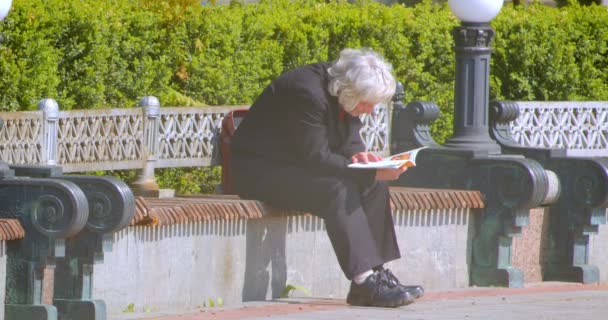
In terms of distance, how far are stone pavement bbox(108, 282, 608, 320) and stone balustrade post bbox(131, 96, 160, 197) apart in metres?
2.83

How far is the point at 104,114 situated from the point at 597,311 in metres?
3.80

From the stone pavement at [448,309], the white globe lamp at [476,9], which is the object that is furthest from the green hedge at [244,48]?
the stone pavement at [448,309]

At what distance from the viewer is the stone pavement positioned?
7.07 meters

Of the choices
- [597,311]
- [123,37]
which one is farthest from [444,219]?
[123,37]

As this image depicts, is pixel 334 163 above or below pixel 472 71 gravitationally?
below

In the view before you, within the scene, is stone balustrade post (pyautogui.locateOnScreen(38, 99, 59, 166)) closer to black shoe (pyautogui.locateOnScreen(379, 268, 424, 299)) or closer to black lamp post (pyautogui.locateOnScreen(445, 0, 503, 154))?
black lamp post (pyautogui.locateOnScreen(445, 0, 503, 154))

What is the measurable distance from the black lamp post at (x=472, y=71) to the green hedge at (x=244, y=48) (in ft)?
9.16

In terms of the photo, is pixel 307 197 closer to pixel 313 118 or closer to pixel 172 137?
pixel 313 118

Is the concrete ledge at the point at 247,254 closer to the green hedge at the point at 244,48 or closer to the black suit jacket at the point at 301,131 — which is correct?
the black suit jacket at the point at 301,131

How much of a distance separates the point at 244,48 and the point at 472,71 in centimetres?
322

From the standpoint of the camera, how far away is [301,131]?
24.6 feet

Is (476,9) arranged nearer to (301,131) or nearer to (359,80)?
(359,80)

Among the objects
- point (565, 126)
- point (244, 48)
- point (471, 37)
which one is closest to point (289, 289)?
point (471, 37)

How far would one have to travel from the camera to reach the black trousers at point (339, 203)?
7375mm
